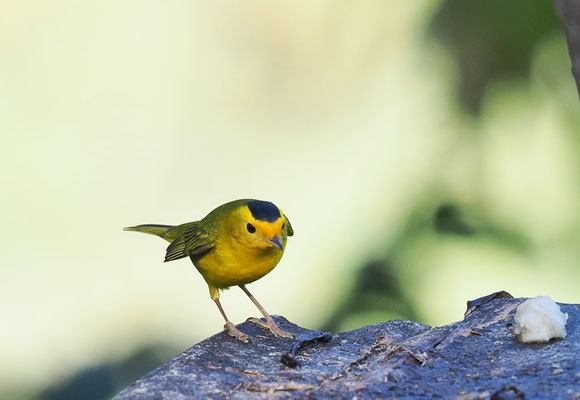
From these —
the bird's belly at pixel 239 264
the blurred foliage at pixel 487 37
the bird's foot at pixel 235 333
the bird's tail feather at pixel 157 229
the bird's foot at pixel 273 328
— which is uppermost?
the blurred foliage at pixel 487 37

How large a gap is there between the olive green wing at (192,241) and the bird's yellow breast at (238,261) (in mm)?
31

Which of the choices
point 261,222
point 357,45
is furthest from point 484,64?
point 261,222

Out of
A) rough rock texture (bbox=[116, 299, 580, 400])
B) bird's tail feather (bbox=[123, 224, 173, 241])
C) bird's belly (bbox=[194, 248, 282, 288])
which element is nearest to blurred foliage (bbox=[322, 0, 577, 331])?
bird's tail feather (bbox=[123, 224, 173, 241])

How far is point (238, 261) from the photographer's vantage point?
2113mm

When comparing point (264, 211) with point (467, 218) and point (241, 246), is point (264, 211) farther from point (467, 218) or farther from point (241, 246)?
point (467, 218)

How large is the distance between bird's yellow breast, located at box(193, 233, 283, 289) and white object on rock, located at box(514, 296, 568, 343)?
Result: 2.40 ft

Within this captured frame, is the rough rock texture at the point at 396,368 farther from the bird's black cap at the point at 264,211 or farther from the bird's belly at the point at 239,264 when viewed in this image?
the bird's black cap at the point at 264,211

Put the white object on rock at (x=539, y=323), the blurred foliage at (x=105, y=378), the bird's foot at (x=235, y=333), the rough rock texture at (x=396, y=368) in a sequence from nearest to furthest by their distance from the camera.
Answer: the rough rock texture at (x=396, y=368) → the white object on rock at (x=539, y=323) → the bird's foot at (x=235, y=333) → the blurred foliage at (x=105, y=378)

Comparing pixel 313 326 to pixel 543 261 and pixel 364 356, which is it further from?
pixel 364 356

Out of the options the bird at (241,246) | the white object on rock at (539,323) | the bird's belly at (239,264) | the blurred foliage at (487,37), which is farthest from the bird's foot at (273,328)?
the blurred foliage at (487,37)

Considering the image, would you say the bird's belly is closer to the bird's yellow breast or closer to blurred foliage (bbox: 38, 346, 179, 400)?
the bird's yellow breast

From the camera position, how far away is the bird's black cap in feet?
6.82

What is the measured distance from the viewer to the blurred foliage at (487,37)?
3.37 m

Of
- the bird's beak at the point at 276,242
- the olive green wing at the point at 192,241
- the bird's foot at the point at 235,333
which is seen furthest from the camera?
the olive green wing at the point at 192,241
